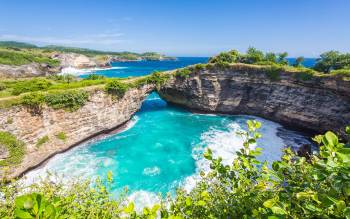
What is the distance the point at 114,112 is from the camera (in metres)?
30.9

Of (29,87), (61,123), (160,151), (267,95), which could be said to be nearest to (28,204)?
(160,151)

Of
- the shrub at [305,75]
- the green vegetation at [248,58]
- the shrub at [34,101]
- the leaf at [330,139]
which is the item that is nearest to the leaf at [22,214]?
the leaf at [330,139]

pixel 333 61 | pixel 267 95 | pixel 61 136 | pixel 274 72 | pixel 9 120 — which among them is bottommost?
pixel 61 136

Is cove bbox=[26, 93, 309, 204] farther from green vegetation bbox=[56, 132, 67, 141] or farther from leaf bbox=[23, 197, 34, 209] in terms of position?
leaf bbox=[23, 197, 34, 209]

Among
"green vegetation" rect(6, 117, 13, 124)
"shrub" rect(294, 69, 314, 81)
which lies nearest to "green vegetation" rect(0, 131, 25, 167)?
"green vegetation" rect(6, 117, 13, 124)

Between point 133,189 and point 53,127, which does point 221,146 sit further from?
point 53,127

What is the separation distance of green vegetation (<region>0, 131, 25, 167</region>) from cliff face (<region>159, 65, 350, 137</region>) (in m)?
25.3

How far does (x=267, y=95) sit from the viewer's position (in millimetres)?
35344

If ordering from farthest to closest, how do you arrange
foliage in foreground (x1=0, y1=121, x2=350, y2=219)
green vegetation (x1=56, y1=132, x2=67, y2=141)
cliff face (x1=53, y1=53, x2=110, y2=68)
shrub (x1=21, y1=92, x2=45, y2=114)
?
cliff face (x1=53, y1=53, x2=110, y2=68) < green vegetation (x1=56, y1=132, x2=67, y2=141) < shrub (x1=21, y1=92, x2=45, y2=114) < foliage in foreground (x1=0, y1=121, x2=350, y2=219)

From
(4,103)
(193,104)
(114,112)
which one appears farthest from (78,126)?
(193,104)

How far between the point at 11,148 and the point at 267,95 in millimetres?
37269

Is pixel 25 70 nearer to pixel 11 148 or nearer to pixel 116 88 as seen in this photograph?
pixel 116 88

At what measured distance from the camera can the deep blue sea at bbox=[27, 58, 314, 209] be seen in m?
19.9

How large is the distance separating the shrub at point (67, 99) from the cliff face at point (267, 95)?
1698cm
